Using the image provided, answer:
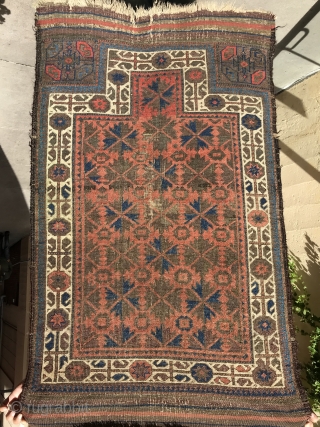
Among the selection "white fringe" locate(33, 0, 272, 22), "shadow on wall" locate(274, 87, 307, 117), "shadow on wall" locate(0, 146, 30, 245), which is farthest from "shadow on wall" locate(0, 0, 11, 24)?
"shadow on wall" locate(274, 87, 307, 117)

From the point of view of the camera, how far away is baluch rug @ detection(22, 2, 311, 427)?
171 cm

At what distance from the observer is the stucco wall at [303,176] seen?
2463 millimetres

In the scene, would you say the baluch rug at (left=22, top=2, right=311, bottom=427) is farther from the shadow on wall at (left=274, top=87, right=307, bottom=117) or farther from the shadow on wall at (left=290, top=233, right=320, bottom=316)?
the shadow on wall at (left=274, top=87, right=307, bottom=117)

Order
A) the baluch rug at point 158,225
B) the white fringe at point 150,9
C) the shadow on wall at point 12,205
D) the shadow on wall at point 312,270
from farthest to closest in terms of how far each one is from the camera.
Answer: the shadow on wall at point 12,205
the shadow on wall at point 312,270
the white fringe at point 150,9
the baluch rug at point 158,225

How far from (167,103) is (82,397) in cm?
157

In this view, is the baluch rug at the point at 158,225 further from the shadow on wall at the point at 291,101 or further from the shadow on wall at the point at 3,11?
the shadow on wall at the point at 291,101

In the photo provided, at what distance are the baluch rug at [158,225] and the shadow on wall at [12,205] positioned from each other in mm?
913

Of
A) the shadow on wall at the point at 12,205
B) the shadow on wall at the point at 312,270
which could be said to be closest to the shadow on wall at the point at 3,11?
the shadow on wall at the point at 12,205

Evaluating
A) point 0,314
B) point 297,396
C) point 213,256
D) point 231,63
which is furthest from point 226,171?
point 0,314

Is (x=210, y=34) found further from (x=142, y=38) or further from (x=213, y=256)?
(x=213, y=256)

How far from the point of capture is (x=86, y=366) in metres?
1.72

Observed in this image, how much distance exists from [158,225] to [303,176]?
1386 millimetres

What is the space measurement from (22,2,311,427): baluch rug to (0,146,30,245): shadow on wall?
0.91 meters

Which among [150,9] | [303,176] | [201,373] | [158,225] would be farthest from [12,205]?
[303,176]
